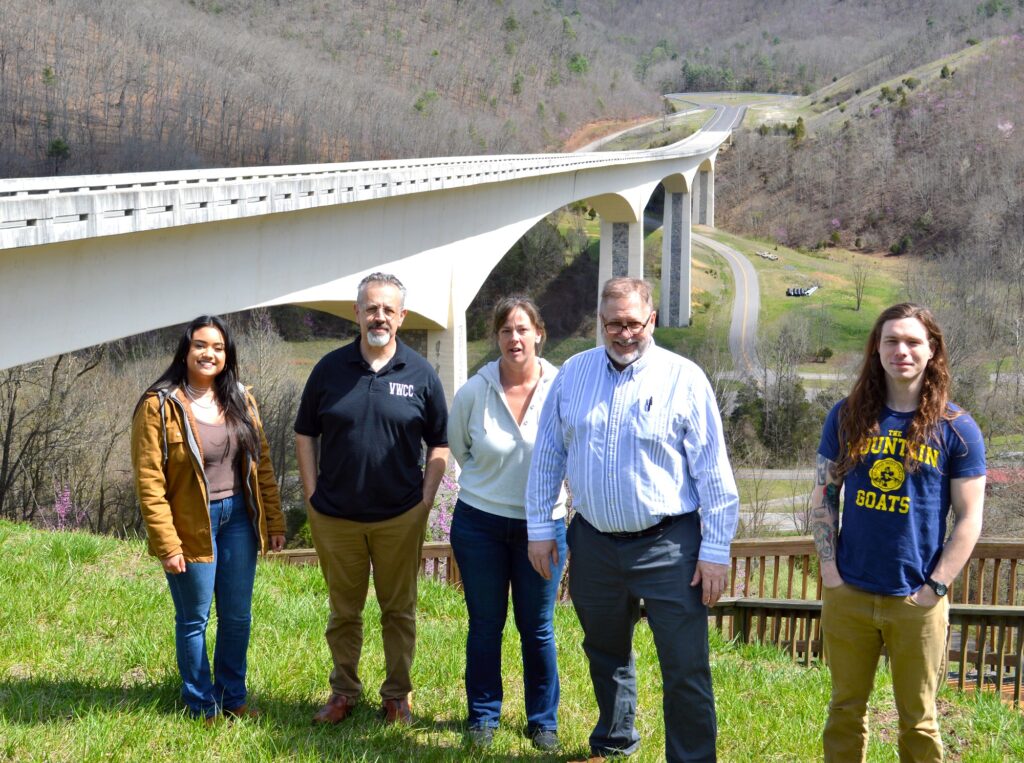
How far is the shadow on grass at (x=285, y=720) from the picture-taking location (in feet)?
12.7

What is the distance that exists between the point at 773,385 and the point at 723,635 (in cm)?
2600

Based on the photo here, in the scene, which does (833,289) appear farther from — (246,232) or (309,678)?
(309,678)

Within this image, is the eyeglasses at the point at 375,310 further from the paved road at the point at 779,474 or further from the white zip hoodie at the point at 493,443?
the paved road at the point at 779,474

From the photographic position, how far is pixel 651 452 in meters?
3.64

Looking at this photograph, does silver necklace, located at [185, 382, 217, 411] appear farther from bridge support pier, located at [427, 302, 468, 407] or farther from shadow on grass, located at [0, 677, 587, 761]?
bridge support pier, located at [427, 302, 468, 407]

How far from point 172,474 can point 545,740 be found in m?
1.96

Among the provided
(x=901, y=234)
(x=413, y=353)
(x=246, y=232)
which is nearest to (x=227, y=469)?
(x=413, y=353)

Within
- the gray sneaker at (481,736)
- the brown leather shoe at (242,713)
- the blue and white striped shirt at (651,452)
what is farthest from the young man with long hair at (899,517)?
the brown leather shoe at (242,713)

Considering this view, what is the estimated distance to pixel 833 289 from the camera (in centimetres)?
4603

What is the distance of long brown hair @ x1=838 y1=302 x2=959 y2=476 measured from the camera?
3.49 m

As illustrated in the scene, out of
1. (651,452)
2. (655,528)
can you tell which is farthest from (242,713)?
(651,452)

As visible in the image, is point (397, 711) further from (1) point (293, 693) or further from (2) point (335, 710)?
(1) point (293, 693)

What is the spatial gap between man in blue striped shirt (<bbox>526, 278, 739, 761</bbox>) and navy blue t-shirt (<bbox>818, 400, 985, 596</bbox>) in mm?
483

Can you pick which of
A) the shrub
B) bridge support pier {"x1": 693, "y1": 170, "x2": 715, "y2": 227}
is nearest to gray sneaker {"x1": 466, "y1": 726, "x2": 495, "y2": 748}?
bridge support pier {"x1": 693, "y1": 170, "x2": 715, "y2": 227}
